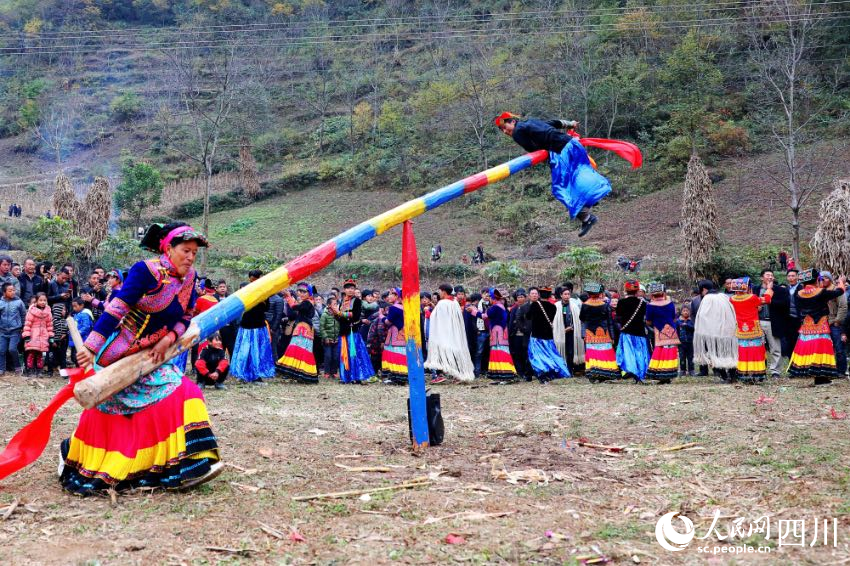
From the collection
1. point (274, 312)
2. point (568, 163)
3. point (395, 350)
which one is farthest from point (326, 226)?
point (568, 163)

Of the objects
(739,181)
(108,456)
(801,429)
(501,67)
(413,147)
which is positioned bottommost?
(801,429)

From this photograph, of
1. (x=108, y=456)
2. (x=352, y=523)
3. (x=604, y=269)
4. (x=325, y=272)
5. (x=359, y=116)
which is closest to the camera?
(x=352, y=523)

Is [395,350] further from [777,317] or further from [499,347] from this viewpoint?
[777,317]

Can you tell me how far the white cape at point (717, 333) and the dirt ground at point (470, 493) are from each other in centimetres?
314

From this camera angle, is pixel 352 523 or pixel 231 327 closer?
pixel 352 523

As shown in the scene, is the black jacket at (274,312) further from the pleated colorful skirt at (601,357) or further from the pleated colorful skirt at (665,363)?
the pleated colorful skirt at (665,363)

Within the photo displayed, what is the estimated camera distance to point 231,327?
14430mm

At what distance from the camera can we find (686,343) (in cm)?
1510

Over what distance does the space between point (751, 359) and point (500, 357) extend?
4.16m

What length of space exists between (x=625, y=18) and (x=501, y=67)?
7659 mm

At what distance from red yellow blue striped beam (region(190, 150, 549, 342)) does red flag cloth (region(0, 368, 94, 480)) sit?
0.78 meters

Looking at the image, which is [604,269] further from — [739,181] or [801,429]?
[801,429]

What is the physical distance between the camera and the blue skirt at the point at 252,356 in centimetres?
1329

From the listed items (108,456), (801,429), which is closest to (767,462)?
(801,429)
